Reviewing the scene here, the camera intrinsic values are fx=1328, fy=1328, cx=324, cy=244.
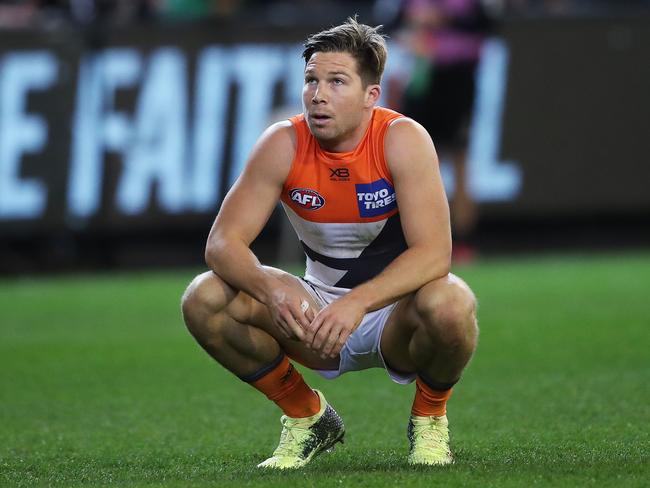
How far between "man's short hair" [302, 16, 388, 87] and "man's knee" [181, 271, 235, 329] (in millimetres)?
794

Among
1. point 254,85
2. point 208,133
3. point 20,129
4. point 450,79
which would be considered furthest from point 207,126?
point 450,79

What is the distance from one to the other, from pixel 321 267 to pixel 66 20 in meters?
7.37

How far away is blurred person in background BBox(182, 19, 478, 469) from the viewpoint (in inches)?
162

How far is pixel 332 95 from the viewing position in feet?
14.0

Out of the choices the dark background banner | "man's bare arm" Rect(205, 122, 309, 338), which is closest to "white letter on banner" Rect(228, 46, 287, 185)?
the dark background banner

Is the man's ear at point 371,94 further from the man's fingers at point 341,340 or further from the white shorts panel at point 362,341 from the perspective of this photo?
the man's fingers at point 341,340

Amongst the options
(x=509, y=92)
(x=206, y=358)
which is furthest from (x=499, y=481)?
(x=509, y=92)

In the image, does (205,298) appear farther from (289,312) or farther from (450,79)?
(450,79)

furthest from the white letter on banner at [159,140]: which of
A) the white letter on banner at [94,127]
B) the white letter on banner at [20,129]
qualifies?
the white letter on banner at [20,129]

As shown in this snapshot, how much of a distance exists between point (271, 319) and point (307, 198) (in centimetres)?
42

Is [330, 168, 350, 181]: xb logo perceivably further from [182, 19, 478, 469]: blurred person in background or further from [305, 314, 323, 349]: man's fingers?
[305, 314, 323, 349]: man's fingers

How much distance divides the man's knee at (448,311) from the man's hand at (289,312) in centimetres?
35

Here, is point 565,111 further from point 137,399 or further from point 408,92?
point 137,399

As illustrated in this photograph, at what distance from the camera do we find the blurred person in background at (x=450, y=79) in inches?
423
